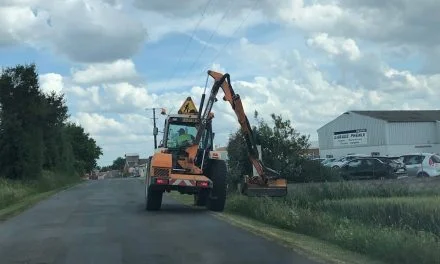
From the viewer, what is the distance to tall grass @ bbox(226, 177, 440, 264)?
10359 millimetres

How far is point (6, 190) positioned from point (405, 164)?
2277cm

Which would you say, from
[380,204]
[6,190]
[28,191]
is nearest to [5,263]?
[380,204]

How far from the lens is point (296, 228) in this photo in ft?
50.0

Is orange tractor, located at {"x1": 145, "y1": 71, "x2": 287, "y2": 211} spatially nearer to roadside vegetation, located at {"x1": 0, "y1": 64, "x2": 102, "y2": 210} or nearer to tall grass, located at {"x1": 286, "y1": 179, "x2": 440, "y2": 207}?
tall grass, located at {"x1": 286, "y1": 179, "x2": 440, "y2": 207}

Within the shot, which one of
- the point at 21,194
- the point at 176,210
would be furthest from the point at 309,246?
the point at 21,194

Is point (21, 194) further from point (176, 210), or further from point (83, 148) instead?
point (83, 148)

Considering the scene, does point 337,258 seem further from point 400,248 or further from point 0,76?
point 0,76

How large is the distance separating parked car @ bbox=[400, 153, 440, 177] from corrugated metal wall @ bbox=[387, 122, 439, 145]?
134ft

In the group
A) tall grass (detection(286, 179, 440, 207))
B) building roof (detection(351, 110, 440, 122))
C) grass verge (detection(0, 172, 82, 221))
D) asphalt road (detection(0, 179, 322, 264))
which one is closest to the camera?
asphalt road (detection(0, 179, 322, 264))

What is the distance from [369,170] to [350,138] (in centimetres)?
4858

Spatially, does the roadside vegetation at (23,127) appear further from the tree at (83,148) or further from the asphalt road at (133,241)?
the tree at (83,148)

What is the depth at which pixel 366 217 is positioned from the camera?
15.2 meters

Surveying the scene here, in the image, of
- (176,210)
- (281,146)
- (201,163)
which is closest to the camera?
(176,210)

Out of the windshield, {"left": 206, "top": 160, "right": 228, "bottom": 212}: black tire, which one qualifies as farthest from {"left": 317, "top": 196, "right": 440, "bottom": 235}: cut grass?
the windshield
